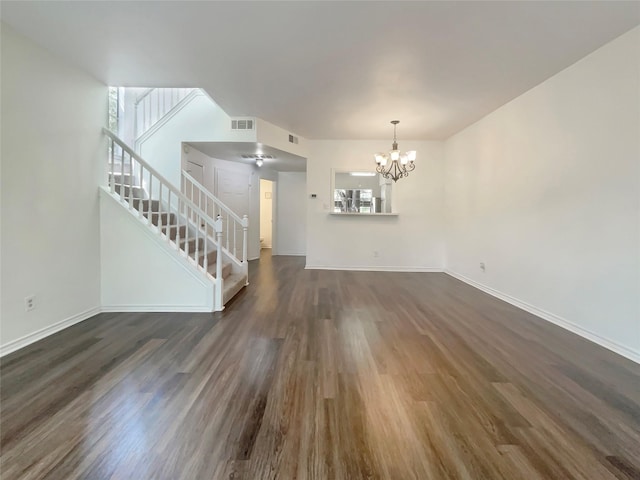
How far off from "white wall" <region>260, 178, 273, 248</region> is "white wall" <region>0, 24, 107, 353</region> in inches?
246

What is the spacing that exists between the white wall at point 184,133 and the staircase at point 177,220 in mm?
348

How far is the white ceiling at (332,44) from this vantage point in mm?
2309

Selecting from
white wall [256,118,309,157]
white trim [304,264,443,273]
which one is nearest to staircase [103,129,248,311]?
white wall [256,118,309,157]

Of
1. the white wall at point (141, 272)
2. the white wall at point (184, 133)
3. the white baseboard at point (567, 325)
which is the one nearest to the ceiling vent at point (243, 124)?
the white wall at point (184, 133)

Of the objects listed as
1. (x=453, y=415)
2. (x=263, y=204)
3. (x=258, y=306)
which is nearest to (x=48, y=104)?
(x=258, y=306)

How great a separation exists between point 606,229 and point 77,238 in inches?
202

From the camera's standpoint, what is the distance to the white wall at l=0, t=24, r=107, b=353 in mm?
2506

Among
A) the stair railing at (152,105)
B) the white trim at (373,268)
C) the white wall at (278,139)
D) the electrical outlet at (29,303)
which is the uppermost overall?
the stair railing at (152,105)

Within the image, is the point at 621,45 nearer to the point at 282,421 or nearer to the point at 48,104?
the point at 282,421

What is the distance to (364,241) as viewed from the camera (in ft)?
21.3

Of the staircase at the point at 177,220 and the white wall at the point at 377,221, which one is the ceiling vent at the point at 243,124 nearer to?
the staircase at the point at 177,220

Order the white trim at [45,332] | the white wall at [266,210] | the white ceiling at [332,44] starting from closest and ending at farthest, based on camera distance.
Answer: the white ceiling at [332,44], the white trim at [45,332], the white wall at [266,210]

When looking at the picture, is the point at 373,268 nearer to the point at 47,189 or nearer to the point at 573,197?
the point at 573,197

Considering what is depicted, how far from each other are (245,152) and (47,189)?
3549 millimetres
